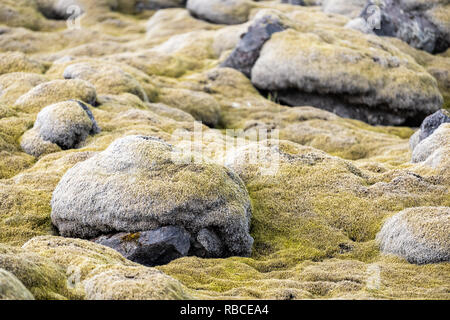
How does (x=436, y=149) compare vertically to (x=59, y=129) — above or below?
above

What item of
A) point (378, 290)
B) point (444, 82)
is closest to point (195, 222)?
point (378, 290)

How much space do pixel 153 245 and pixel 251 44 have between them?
2451cm

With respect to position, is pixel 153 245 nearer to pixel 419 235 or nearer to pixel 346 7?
pixel 419 235

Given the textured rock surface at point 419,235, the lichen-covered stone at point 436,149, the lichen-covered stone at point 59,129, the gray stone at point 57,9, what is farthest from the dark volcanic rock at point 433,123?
the gray stone at point 57,9

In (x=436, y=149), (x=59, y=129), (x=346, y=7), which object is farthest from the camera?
(x=346, y=7)

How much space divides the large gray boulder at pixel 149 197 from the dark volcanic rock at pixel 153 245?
8.1 inches

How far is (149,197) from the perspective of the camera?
12906 millimetres

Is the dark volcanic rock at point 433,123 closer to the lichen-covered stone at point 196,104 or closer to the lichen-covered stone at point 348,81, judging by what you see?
the lichen-covered stone at point 348,81

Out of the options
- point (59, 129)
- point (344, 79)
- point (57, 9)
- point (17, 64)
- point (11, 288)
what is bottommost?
point (57, 9)

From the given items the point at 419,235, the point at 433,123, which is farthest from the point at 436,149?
the point at 419,235

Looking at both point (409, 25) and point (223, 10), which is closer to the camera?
point (409, 25)

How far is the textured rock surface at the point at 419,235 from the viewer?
1206 centimetres

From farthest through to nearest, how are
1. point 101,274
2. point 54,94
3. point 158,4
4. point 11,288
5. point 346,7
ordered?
1. point 158,4
2. point 346,7
3. point 54,94
4. point 101,274
5. point 11,288

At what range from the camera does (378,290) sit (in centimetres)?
1058
